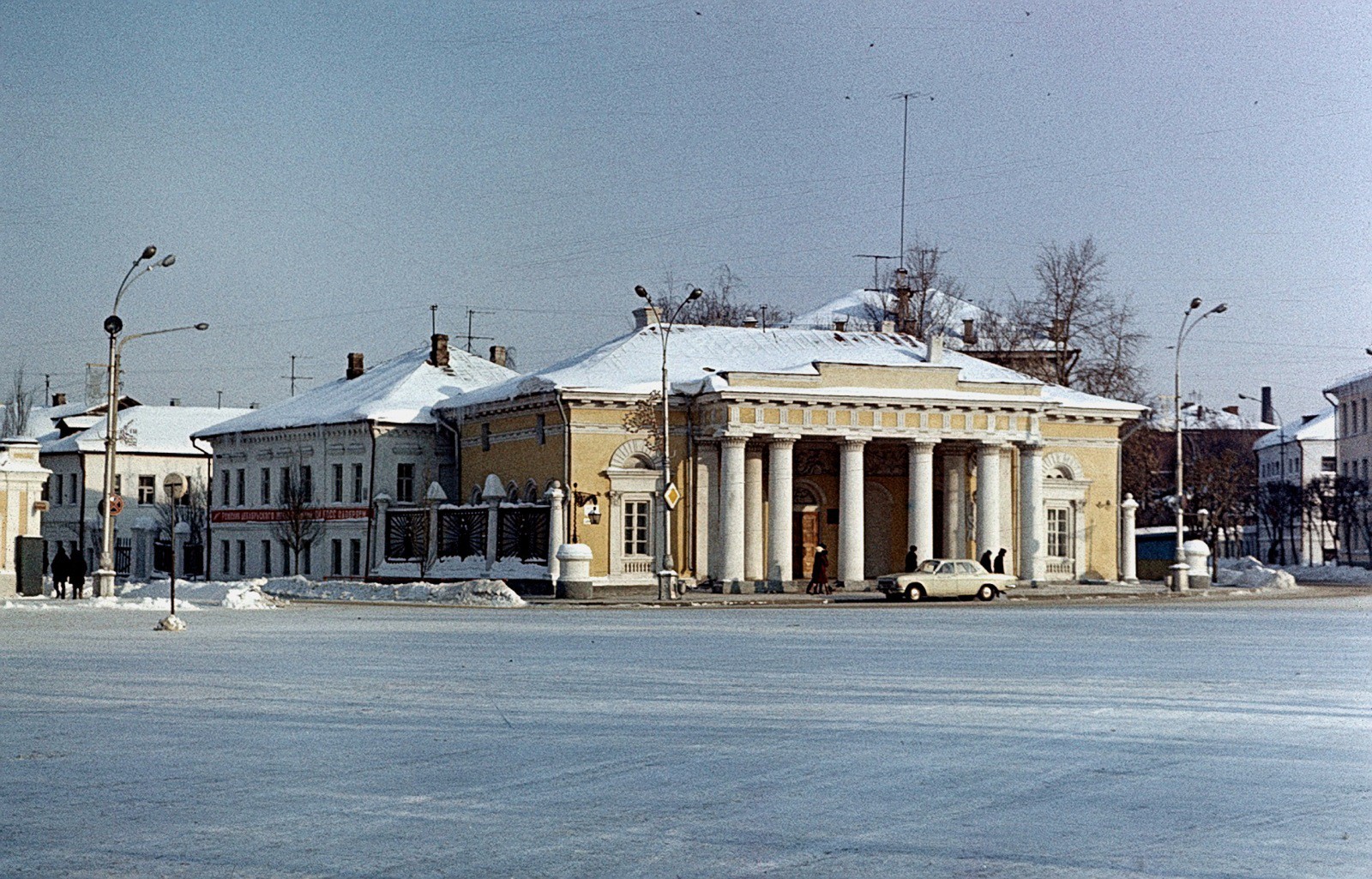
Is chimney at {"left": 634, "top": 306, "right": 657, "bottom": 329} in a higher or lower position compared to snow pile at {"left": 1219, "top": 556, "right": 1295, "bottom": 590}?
higher

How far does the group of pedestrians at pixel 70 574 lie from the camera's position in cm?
4725

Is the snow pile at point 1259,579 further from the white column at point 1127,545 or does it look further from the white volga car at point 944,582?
the white volga car at point 944,582

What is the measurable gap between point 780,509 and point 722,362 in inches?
245

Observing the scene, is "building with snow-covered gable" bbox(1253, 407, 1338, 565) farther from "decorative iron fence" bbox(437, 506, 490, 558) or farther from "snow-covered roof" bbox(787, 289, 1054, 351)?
"decorative iron fence" bbox(437, 506, 490, 558)

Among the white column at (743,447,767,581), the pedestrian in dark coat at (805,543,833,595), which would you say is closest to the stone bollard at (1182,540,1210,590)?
the pedestrian in dark coat at (805,543,833,595)

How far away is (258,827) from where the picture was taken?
9.72 metres

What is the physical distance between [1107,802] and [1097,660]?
11.6 m

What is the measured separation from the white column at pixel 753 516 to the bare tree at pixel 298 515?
17307mm

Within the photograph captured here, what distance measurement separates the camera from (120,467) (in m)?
90.2

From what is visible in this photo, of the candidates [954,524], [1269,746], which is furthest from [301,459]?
[1269,746]

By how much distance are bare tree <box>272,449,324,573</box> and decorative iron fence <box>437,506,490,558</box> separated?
28.3 ft

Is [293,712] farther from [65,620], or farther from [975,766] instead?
[65,620]

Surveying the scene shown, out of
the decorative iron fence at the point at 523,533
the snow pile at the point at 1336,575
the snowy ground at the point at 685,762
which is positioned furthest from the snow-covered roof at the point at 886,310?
the snowy ground at the point at 685,762

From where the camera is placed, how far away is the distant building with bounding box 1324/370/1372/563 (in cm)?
9375
